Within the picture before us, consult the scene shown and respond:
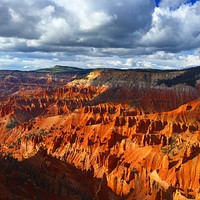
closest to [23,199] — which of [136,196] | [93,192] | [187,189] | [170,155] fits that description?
[93,192]

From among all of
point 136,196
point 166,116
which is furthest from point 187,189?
point 166,116

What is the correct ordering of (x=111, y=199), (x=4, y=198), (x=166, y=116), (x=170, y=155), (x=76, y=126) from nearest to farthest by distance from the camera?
(x=4, y=198)
(x=111, y=199)
(x=170, y=155)
(x=166, y=116)
(x=76, y=126)

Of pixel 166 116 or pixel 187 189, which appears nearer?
pixel 187 189

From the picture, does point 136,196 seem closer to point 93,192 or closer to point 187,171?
point 93,192

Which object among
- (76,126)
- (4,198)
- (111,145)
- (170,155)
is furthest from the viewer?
(76,126)

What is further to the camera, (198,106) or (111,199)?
(198,106)

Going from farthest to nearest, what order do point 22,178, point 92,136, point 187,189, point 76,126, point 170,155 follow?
point 76,126
point 92,136
point 170,155
point 187,189
point 22,178

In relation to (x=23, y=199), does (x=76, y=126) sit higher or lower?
lower

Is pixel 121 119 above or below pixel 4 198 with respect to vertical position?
below

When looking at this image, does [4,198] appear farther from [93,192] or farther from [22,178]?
[93,192]
